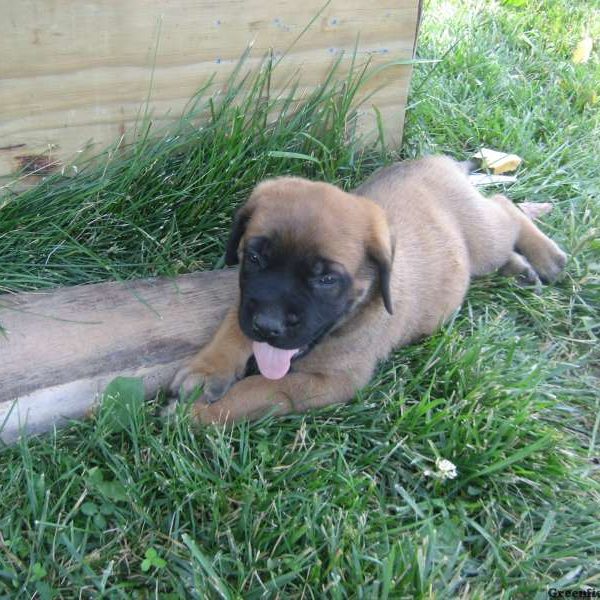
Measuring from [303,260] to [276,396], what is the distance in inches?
21.2

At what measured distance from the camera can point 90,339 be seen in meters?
2.65

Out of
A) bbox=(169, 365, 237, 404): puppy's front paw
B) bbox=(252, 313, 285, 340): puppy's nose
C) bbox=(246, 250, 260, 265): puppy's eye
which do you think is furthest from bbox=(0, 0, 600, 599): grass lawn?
bbox=(246, 250, 260, 265): puppy's eye

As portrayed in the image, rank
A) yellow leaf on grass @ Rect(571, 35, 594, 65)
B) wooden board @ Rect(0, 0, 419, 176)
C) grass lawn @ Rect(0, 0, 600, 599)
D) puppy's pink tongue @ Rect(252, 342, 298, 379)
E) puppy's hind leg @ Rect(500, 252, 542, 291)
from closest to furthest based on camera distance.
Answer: grass lawn @ Rect(0, 0, 600, 599), puppy's pink tongue @ Rect(252, 342, 298, 379), wooden board @ Rect(0, 0, 419, 176), puppy's hind leg @ Rect(500, 252, 542, 291), yellow leaf on grass @ Rect(571, 35, 594, 65)

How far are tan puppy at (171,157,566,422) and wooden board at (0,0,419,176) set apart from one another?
71 centimetres

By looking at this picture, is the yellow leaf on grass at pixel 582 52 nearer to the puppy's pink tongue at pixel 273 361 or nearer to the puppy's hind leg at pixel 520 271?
the puppy's hind leg at pixel 520 271

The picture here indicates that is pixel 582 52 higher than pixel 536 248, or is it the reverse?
pixel 582 52

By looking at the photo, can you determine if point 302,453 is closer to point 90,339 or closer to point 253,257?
point 253,257

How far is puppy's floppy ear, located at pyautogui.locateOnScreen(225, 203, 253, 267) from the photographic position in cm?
266

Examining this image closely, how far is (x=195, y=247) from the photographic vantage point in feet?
10.8

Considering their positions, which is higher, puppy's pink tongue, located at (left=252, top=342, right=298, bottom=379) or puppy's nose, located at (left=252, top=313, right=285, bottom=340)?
puppy's nose, located at (left=252, top=313, right=285, bottom=340)

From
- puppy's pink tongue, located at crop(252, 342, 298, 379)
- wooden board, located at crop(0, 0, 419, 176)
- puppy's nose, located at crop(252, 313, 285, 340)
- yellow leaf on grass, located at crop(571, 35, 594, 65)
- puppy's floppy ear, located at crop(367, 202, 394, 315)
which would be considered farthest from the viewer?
yellow leaf on grass, located at crop(571, 35, 594, 65)

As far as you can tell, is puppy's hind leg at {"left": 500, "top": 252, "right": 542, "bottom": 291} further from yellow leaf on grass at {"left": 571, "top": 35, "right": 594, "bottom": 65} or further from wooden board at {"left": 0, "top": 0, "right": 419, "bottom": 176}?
yellow leaf on grass at {"left": 571, "top": 35, "right": 594, "bottom": 65}

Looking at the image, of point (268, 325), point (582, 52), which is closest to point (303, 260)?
point (268, 325)

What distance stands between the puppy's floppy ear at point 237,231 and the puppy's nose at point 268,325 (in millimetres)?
397
